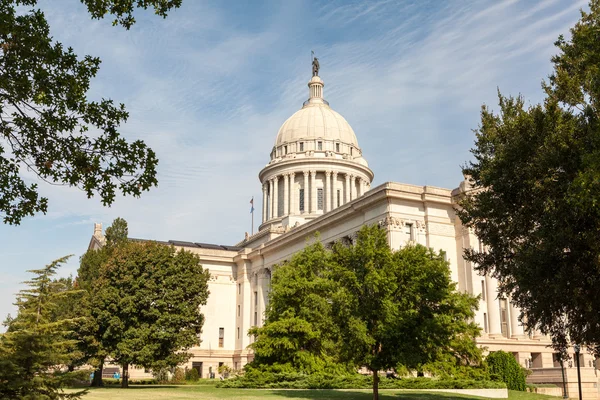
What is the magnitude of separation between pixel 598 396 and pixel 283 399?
89.1ft

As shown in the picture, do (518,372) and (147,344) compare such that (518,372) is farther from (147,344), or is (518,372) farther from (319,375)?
(147,344)

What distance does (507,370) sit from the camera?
140 ft

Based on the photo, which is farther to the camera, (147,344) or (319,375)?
(147,344)

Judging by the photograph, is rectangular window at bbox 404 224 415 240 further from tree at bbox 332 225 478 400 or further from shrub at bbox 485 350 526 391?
tree at bbox 332 225 478 400

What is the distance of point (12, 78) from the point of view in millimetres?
12078

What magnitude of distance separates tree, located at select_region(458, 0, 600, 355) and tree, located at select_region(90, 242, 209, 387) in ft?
104

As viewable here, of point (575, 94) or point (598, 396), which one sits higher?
point (575, 94)

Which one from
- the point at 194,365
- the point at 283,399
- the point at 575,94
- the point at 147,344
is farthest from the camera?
the point at 194,365

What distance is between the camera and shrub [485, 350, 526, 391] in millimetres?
42312

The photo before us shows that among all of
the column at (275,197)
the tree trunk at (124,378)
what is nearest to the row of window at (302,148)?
the column at (275,197)

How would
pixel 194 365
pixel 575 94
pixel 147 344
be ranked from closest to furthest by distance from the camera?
pixel 575 94 → pixel 147 344 → pixel 194 365

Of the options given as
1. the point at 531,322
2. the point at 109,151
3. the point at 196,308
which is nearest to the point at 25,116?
the point at 109,151

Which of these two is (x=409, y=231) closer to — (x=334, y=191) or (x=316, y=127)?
(x=334, y=191)

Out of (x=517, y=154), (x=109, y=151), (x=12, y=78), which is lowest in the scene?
(x=109, y=151)
